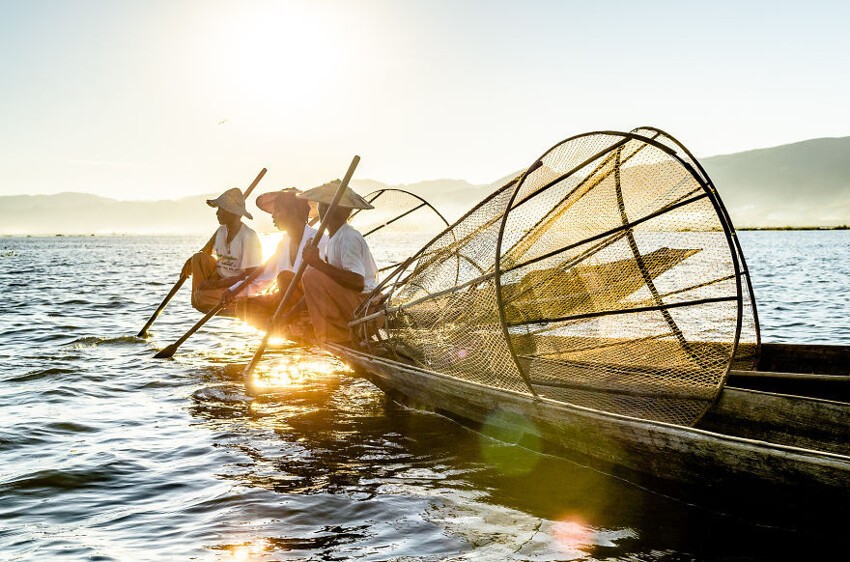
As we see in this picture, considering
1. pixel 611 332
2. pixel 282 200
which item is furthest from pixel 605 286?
pixel 282 200

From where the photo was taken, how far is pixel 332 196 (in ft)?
24.5

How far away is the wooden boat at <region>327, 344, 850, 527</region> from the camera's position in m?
3.07

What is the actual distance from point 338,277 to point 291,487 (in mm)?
2723

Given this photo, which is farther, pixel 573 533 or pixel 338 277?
pixel 338 277

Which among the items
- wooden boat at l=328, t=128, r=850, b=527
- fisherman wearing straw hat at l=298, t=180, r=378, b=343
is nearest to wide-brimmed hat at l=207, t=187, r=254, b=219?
fisherman wearing straw hat at l=298, t=180, r=378, b=343

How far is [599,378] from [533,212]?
1409 millimetres

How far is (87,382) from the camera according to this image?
7496mm

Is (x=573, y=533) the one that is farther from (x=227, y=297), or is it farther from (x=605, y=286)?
(x=227, y=297)

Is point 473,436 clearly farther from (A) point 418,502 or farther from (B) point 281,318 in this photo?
(B) point 281,318

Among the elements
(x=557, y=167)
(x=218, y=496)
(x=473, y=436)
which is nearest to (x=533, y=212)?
(x=557, y=167)

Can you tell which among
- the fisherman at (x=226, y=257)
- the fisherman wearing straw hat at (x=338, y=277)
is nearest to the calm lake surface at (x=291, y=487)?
the fisherman wearing straw hat at (x=338, y=277)

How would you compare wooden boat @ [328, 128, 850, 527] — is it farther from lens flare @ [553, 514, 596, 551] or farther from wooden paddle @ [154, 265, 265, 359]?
wooden paddle @ [154, 265, 265, 359]

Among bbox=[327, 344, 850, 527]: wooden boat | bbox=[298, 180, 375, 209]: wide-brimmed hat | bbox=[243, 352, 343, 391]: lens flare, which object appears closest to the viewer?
bbox=[327, 344, 850, 527]: wooden boat

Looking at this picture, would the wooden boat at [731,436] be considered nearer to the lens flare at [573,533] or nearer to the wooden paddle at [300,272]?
the lens flare at [573,533]
